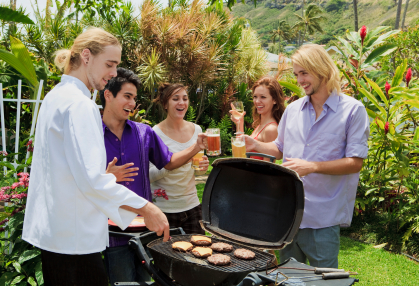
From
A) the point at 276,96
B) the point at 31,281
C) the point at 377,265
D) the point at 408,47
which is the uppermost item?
the point at 408,47

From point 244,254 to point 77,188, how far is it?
0.97 metres

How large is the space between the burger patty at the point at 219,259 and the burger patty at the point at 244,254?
0.08 metres

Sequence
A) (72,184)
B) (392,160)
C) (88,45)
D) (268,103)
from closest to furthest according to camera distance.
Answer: (72,184) → (88,45) → (268,103) → (392,160)

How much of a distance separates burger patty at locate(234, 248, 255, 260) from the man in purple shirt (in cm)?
85

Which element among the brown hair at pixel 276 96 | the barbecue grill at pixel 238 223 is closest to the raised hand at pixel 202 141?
the barbecue grill at pixel 238 223

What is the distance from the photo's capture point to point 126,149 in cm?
266

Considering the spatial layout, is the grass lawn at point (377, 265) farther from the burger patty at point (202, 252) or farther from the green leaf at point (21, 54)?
the green leaf at point (21, 54)

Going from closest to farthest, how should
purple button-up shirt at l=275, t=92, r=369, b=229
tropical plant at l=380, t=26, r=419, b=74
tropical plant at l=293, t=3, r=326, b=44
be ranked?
purple button-up shirt at l=275, t=92, r=369, b=229 < tropical plant at l=380, t=26, r=419, b=74 < tropical plant at l=293, t=3, r=326, b=44

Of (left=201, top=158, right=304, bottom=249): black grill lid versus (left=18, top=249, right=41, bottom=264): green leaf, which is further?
(left=18, top=249, right=41, bottom=264): green leaf

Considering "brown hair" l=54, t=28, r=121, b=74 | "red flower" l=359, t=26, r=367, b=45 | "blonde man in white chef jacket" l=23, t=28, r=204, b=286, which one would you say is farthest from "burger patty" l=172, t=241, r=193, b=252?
"red flower" l=359, t=26, r=367, b=45

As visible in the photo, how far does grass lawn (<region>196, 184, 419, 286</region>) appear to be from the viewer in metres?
4.16

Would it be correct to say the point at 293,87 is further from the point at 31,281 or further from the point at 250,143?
the point at 31,281

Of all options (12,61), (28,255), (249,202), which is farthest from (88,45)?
(12,61)

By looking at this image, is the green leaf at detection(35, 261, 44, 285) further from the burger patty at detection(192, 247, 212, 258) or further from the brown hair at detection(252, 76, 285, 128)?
the brown hair at detection(252, 76, 285, 128)
